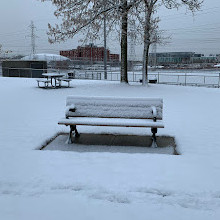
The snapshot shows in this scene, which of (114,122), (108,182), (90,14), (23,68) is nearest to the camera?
(108,182)

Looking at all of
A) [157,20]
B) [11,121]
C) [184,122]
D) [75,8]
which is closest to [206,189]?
[184,122]

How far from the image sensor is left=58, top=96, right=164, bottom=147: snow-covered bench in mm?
5492

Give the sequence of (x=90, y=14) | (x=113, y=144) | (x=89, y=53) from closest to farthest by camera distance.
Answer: (x=113, y=144)
(x=90, y=14)
(x=89, y=53)

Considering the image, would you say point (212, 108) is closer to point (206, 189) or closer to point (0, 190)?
point (206, 189)

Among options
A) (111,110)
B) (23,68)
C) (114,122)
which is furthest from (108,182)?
(23,68)

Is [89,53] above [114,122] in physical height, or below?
above

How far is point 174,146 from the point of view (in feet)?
17.7

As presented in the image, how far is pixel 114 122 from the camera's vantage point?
5.26 metres

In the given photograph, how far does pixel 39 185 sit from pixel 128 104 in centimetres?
257

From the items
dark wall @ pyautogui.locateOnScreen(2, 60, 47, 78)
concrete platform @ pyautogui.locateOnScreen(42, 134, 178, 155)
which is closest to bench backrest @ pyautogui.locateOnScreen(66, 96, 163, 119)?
concrete platform @ pyautogui.locateOnScreen(42, 134, 178, 155)

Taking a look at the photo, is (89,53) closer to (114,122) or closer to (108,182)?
(114,122)

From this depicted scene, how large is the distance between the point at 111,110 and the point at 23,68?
72.9ft

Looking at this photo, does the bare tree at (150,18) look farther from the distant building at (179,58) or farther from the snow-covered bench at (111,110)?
the distant building at (179,58)

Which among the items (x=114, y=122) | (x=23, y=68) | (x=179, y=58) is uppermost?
(x=179, y=58)
